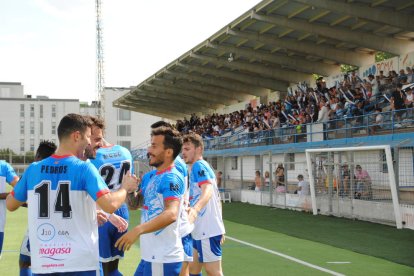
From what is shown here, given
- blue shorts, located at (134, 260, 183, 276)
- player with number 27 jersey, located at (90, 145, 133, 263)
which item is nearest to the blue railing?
player with number 27 jersey, located at (90, 145, 133, 263)

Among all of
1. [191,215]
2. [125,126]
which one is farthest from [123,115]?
[191,215]

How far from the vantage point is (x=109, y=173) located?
7387 mm

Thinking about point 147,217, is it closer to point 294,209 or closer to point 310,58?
point 294,209

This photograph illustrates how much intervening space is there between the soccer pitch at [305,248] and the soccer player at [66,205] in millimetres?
5585

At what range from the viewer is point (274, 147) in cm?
2817

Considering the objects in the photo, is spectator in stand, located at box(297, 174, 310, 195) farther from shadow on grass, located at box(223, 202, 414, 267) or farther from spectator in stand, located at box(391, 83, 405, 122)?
spectator in stand, located at box(391, 83, 405, 122)

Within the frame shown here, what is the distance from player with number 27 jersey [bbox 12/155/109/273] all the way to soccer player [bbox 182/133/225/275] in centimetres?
255

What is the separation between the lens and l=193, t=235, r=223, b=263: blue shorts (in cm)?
749

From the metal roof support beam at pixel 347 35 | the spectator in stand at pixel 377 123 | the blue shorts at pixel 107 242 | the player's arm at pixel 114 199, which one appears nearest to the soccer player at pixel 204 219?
the blue shorts at pixel 107 242

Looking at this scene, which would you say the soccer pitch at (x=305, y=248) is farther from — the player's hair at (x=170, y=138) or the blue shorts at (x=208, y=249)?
the player's hair at (x=170, y=138)

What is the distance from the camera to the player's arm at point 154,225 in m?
4.70

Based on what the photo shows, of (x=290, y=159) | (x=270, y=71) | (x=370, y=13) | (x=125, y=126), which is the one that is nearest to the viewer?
(x=370, y=13)

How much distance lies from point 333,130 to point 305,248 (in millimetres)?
10814

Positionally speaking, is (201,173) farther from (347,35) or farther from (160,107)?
(160,107)
